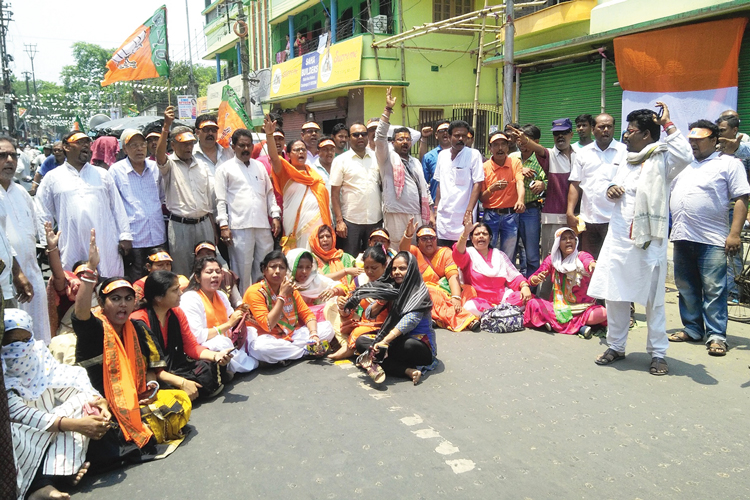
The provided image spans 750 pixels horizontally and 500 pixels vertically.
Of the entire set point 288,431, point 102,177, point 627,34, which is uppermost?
point 627,34

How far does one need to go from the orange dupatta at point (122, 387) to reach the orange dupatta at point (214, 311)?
115cm

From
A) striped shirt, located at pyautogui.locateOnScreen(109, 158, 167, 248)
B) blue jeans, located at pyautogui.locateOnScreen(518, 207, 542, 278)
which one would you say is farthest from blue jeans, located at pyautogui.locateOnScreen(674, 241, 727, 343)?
striped shirt, located at pyautogui.locateOnScreen(109, 158, 167, 248)

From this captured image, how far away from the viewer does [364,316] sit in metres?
5.14

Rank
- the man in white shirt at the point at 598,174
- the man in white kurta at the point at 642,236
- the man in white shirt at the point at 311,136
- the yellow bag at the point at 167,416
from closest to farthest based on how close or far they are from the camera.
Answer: the yellow bag at the point at 167,416 < the man in white kurta at the point at 642,236 < the man in white shirt at the point at 598,174 < the man in white shirt at the point at 311,136

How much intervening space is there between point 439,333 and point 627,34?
268 inches

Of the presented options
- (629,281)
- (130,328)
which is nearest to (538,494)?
(629,281)

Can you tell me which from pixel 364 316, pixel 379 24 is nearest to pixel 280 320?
pixel 364 316

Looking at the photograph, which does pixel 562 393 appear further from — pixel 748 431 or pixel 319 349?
pixel 319 349

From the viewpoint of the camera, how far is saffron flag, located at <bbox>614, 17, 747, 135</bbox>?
333 inches

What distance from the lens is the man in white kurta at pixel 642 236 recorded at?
4.41 metres

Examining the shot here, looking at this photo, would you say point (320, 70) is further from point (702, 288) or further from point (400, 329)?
point (400, 329)

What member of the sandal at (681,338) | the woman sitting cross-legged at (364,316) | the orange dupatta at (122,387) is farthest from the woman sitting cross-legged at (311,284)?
the sandal at (681,338)

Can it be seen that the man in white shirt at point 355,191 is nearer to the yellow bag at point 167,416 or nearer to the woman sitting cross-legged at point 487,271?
the woman sitting cross-legged at point 487,271

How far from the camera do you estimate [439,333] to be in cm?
591
